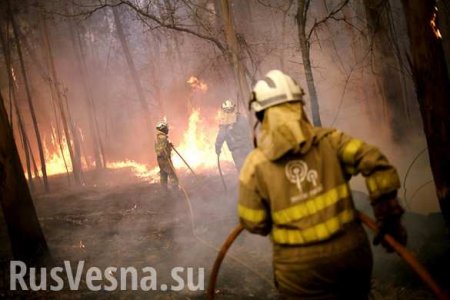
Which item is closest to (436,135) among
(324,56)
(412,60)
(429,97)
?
(429,97)

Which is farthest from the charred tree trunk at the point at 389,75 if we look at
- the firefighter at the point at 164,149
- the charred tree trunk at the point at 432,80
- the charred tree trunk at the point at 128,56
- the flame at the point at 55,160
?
the flame at the point at 55,160

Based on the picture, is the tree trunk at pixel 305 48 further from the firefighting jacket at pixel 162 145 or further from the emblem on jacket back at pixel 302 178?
the firefighting jacket at pixel 162 145

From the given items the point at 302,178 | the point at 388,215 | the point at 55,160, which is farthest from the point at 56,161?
the point at 388,215

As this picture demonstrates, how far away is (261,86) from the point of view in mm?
2475

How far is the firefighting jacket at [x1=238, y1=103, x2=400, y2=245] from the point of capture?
2.18 meters

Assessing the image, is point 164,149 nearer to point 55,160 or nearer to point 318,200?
point 318,200

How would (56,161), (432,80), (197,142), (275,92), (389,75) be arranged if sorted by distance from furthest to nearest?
(56,161)
(197,142)
(389,75)
(432,80)
(275,92)

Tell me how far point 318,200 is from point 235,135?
741 cm

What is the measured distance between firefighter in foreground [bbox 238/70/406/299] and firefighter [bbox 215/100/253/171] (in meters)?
7.23

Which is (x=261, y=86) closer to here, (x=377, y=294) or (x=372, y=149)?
(x=372, y=149)

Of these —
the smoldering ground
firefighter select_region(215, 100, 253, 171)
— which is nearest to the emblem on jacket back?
the smoldering ground

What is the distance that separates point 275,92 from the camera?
2.40 meters

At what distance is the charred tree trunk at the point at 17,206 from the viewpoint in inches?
Answer: 254

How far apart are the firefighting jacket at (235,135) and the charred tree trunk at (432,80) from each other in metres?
5.84
